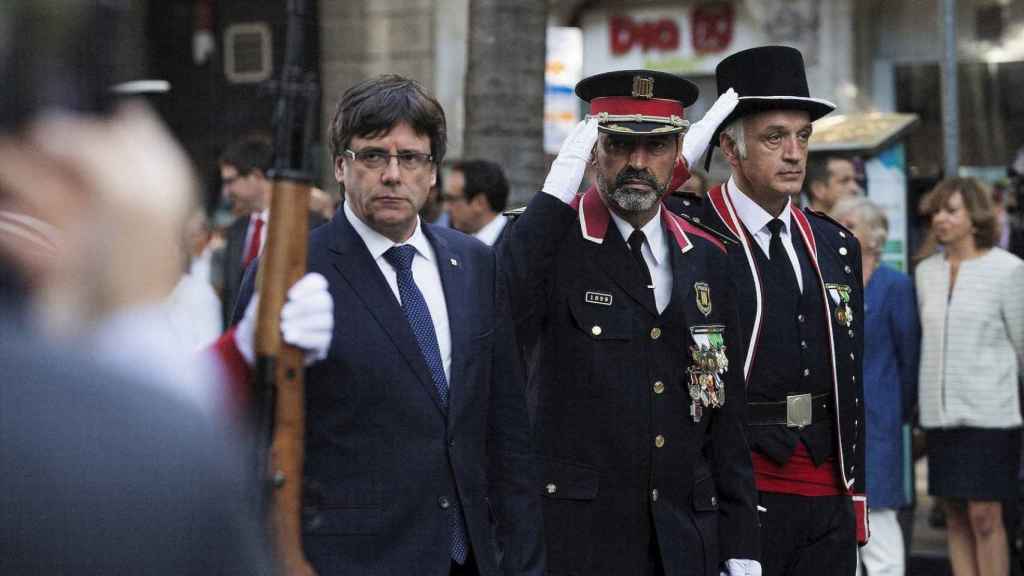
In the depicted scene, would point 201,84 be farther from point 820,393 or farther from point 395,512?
point 395,512

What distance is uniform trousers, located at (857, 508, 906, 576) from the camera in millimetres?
7664

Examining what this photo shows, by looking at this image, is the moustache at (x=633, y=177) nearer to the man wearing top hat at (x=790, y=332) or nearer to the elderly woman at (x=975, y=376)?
the man wearing top hat at (x=790, y=332)

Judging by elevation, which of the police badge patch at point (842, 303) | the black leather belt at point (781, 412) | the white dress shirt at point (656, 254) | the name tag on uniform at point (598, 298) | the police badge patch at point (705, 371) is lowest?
the black leather belt at point (781, 412)

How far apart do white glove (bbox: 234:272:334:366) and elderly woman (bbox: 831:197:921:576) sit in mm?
5312

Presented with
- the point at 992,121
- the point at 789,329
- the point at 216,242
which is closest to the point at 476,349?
the point at 789,329

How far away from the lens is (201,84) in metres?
18.5

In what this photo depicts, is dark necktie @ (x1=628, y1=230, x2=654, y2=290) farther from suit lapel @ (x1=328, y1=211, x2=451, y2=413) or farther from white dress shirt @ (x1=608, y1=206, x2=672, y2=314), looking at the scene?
suit lapel @ (x1=328, y1=211, x2=451, y2=413)

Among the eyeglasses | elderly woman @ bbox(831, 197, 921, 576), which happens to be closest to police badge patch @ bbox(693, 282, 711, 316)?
the eyeglasses

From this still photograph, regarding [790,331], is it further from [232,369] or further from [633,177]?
[232,369]

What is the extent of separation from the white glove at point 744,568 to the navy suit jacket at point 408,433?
916 millimetres

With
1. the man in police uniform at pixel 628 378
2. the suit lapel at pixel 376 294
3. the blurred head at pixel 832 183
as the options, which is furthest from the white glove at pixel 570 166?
the blurred head at pixel 832 183

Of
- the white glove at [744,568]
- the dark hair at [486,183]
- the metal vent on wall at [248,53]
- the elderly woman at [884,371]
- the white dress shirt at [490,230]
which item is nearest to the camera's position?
the white glove at [744,568]

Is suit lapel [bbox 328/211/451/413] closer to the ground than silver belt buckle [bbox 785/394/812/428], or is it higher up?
higher up

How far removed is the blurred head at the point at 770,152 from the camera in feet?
17.3
